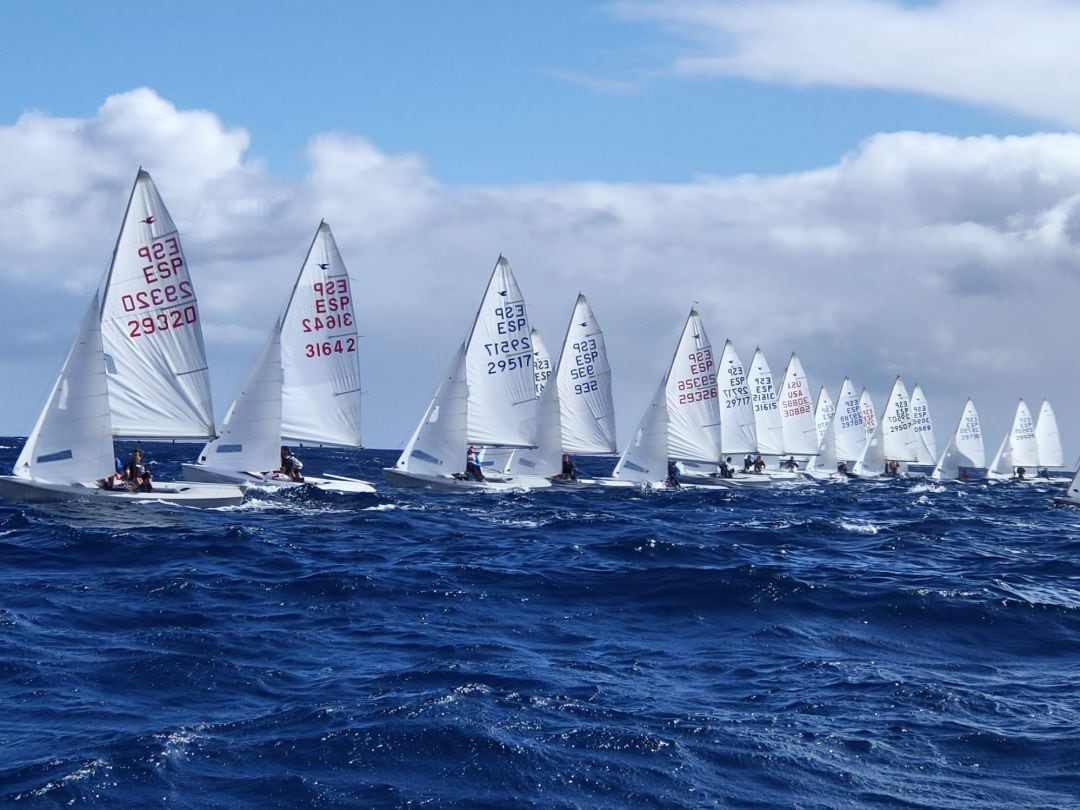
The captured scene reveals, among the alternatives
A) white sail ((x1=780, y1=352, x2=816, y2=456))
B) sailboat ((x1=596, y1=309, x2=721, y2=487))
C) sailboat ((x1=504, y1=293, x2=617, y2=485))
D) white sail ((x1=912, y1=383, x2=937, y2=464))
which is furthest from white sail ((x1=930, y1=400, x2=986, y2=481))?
sailboat ((x1=504, y1=293, x2=617, y2=485))

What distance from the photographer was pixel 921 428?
3907 inches

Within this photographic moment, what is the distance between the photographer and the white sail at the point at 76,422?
1164 inches

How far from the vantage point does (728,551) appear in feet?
91.4

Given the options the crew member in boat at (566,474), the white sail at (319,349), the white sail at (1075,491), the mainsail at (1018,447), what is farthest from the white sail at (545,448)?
the mainsail at (1018,447)

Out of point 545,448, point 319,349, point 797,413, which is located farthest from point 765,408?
point 319,349

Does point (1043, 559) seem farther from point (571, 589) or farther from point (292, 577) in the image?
point (292, 577)

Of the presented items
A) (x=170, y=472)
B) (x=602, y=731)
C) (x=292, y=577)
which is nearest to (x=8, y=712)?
(x=602, y=731)

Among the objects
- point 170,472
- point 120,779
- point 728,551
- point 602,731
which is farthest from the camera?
point 170,472

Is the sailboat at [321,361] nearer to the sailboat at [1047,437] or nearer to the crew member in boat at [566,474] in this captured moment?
the crew member in boat at [566,474]

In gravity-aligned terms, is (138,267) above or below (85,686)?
above

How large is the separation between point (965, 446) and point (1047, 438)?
406 inches

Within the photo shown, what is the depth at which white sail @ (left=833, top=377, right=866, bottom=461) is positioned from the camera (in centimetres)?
9712

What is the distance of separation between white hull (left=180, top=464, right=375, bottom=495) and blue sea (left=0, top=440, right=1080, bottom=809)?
26.5 ft

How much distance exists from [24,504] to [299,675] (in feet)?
59.3
